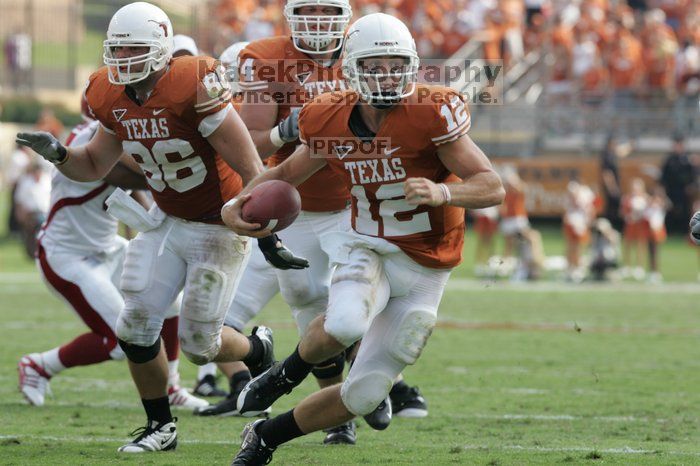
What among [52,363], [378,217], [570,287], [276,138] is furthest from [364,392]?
[570,287]

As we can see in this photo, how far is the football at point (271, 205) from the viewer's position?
14.0ft

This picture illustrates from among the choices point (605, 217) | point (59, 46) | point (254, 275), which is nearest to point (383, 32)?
point (254, 275)

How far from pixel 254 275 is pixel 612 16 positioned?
13815 mm

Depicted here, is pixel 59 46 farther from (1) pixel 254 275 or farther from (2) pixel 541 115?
(1) pixel 254 275

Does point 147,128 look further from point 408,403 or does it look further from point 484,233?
point 484,233

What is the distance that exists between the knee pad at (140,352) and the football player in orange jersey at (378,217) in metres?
0.58

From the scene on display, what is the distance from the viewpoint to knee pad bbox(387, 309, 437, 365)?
418 centimetres

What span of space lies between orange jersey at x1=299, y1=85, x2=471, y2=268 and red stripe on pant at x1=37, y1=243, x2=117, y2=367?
196 cm

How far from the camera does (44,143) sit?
4770 millimetres

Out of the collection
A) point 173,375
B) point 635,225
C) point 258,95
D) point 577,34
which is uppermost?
point 258,95

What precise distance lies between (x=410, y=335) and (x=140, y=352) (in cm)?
122

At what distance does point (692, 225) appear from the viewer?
455cm

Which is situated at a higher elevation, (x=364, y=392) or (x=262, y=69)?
(x=262, y=69)

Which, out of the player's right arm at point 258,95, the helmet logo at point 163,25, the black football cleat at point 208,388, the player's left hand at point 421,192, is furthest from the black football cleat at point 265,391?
the black football cleat at point 208,388
